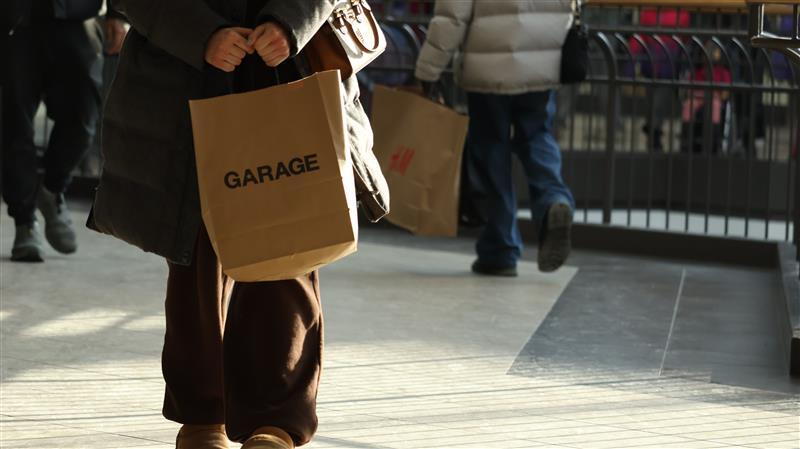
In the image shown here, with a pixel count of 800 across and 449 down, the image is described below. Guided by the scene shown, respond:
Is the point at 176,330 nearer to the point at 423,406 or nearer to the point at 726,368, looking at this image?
the point at 423,406

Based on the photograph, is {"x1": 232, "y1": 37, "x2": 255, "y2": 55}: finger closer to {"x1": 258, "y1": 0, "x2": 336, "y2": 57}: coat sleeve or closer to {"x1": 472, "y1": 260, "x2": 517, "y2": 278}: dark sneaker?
{"x1": 258, "y1": 0, "x2": 336, "y2": 57}: coat sleeve

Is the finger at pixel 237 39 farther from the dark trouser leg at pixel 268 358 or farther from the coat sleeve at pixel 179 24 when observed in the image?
the dark trouser leg at pixel 268 358

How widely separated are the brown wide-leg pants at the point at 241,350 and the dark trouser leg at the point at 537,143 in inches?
147

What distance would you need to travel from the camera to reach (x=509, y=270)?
24.4 ft

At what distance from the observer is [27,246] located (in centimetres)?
704

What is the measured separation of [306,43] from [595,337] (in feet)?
9.32

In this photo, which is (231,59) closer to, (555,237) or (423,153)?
(423,153)

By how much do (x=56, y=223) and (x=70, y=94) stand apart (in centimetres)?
71

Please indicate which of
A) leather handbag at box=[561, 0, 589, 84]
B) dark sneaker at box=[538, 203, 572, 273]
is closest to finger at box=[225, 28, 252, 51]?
dark sneaker at box=[538, 203, 572, 273]

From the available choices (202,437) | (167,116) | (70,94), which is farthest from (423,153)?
(167,116)

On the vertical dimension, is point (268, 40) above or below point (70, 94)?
above

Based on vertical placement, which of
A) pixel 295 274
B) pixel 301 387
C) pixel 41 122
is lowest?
pixel 41 122

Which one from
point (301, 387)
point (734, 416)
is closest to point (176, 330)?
point (301, 387)

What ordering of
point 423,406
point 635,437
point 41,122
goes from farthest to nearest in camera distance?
point 41,122 → point 423,406 → point 635,437
